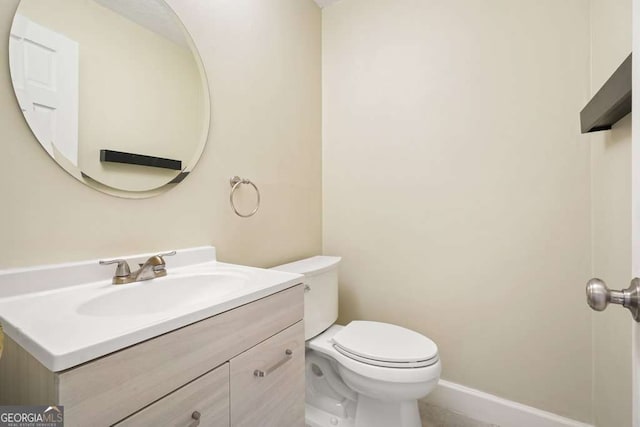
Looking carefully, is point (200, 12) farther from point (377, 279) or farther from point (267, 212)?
point (377, 279)

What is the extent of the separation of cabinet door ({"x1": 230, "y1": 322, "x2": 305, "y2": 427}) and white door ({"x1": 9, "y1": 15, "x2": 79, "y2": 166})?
0.78m

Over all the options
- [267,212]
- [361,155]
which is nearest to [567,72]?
[361,155]

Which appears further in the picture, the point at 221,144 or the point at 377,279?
the point at 377,279

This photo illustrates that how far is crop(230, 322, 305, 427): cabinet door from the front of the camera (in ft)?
2.29

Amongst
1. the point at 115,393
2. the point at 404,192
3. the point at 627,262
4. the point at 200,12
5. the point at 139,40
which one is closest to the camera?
the point at 115,393

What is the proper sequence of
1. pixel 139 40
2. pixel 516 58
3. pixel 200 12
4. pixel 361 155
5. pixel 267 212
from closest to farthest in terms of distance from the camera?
pixel 139 40 → pixel 200 12 → pixel 516 58 → pixel 267 212 → pixel 361 155

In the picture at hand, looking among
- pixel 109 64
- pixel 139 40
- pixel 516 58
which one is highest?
pixel 516 58

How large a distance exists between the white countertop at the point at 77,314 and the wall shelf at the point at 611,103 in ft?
3.38

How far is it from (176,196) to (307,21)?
4.75ft

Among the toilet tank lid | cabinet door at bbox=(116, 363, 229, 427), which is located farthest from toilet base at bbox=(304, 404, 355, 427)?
cabinet door at bbox=(116, 363, 229, 427)

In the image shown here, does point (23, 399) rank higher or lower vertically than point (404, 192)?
lower

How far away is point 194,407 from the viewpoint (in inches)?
23.2

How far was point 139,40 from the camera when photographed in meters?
0.97

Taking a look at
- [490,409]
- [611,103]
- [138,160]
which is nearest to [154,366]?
[138,160]
